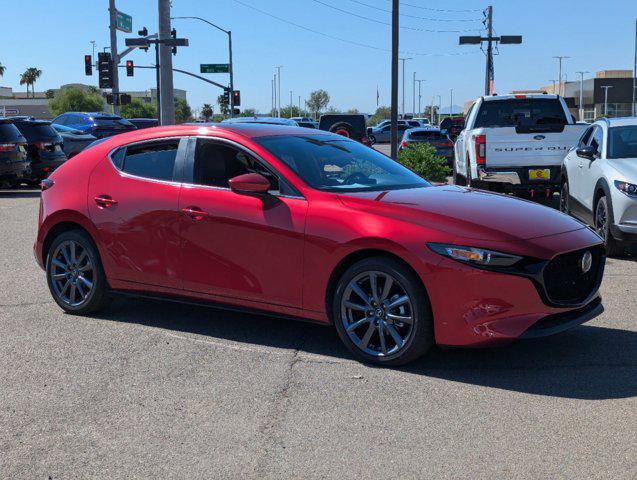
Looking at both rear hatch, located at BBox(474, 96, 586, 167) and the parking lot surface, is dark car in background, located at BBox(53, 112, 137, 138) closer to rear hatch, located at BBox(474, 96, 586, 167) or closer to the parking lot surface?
rear hatch, located at BBox(474, 96, 586, 167)

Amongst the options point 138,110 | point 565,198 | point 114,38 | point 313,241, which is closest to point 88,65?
point 114,38

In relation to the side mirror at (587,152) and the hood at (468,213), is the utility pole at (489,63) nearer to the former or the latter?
the side mirror at (587,152)

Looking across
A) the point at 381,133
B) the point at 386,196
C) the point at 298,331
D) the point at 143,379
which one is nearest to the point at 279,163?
the point at 386,196

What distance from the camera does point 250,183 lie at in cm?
576

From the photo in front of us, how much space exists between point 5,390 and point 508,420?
3089 millimetres

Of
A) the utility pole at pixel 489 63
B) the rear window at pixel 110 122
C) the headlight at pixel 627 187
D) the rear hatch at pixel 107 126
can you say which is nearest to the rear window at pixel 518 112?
the headlight at pixel 627 187

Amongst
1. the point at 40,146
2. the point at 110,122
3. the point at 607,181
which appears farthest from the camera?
the point at 110,122

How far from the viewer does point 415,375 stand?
5.30 meters

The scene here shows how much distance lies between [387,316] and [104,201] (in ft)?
8.89

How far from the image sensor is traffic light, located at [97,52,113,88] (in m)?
→ 37.4

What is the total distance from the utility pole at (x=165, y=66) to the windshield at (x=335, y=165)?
15373 mm

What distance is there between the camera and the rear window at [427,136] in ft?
87.4

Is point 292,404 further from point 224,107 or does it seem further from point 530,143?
point 224,107

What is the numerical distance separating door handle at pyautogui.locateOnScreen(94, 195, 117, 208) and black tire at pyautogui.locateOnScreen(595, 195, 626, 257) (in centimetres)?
561
